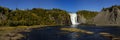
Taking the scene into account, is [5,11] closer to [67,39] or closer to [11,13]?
[11,13]

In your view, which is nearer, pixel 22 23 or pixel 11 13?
pixel 22 23

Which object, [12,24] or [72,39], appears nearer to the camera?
[72,39]

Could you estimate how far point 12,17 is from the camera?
193 m

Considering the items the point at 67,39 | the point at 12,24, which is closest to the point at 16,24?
the point at 12,24

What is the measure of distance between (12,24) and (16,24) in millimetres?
3617

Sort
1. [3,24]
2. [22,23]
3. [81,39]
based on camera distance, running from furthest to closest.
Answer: [22,23]
[3,24]
[81,39]

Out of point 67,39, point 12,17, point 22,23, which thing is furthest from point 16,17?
point 67,39

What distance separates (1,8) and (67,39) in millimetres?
143812

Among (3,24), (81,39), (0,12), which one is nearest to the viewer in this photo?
(81,39)

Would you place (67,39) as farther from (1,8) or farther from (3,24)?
(1,8)

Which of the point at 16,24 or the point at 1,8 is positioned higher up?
the point at 1,8

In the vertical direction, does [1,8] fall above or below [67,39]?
above

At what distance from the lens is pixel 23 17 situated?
7854 inches

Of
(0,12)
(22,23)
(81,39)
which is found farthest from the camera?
(0,12)
